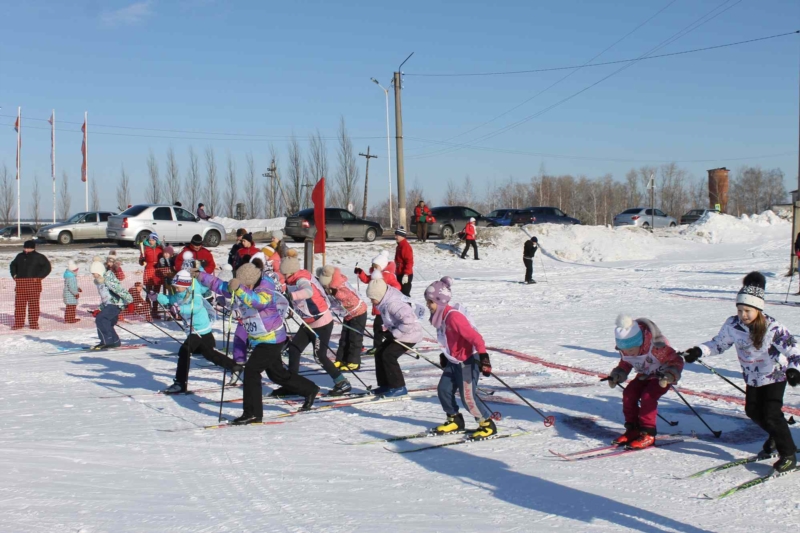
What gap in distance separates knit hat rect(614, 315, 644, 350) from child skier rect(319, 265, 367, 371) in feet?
14.1

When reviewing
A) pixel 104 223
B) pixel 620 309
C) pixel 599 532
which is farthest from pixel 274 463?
pixel 104 223

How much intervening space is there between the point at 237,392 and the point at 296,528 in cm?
463

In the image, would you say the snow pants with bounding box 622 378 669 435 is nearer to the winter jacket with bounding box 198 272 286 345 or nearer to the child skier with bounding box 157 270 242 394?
the winter jacket with bounding box 198 272 286 345

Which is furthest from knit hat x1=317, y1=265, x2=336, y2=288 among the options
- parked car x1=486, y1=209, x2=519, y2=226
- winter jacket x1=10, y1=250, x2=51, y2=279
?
parked car x1=486, y1=209, x2=519, y2=226

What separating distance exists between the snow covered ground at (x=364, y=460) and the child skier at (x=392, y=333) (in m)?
0.31

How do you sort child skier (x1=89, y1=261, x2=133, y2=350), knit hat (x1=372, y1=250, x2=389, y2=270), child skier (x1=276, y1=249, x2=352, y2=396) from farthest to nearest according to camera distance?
child skier (x1=89, y1=261, x2=133, y2=350) < knit hat (x1=372, y1=250, x2=389, y2=270) < child skier (x1=276, y1=249, x2=352, y2=396)

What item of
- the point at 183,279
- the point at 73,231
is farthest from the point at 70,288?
the point at 73,231

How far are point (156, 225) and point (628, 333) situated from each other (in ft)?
65.6

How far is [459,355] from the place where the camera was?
664cm

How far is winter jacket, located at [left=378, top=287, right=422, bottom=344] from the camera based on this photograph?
8195mm

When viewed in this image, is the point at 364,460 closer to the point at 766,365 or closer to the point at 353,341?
the point at 766,365

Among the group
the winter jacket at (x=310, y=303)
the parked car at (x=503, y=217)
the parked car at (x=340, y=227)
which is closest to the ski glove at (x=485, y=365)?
the winter jacket at (x=310, y=303)

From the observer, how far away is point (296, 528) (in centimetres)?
461

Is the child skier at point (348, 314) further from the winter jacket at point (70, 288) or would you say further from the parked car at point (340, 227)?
the parked car at point (340, 227)
